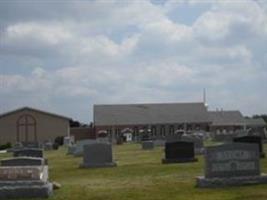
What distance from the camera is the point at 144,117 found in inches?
4437

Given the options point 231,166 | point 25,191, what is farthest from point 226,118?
point 25,191

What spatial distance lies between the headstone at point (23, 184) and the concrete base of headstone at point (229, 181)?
4.00 metres

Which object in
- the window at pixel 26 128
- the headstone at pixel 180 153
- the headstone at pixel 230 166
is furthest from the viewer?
the window at pixel 26 128

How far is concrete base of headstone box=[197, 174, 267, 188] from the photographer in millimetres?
17406

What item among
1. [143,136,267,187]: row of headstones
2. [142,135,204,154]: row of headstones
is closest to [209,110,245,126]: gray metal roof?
[142,135,204,154]: row of headstones

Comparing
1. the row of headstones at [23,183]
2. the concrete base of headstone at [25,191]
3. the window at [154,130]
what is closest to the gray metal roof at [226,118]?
the window at [154,130]

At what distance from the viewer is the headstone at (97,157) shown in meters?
28.1

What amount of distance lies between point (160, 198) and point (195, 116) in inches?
3858

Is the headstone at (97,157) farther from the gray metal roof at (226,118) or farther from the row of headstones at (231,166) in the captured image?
the gray metal roof at (226,118)

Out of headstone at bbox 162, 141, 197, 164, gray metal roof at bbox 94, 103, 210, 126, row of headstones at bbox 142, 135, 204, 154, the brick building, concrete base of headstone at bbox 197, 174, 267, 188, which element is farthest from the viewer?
gray metal roof at bbox 94, 103, 210, 126

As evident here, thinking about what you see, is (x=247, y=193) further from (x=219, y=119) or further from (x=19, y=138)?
(x=219, y=119)

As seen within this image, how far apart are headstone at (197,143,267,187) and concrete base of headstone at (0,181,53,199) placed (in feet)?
13.5

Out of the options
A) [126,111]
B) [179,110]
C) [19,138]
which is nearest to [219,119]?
[179,110]

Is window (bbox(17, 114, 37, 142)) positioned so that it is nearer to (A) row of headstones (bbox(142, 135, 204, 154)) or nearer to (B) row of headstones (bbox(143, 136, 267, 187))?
(A) row of headstones (bbox(142, 135, 204, 154))
